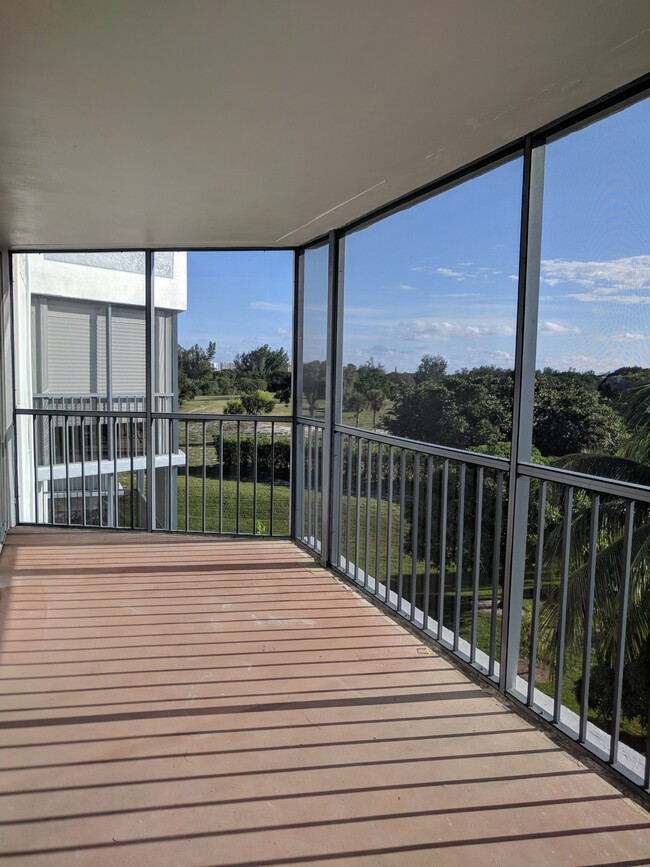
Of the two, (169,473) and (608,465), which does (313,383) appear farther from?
(608,465)

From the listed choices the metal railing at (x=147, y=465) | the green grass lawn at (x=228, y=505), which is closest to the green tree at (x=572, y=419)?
the metal railing at (x=147, y=465)

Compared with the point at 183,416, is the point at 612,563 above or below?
below

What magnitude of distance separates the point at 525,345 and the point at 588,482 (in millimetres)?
606

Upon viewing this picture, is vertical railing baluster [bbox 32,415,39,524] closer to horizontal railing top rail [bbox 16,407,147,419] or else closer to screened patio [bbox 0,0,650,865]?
horizontal railing top rail [bbox 16,407,147,419]

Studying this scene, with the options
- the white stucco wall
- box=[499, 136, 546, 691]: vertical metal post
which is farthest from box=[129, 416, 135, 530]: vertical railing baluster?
box=[499, 136, 546, 691]: vertical metal post

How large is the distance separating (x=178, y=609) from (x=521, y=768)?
1963 millimetres

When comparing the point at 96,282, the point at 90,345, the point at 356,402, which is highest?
the point at 96,282

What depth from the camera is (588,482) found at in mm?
2045

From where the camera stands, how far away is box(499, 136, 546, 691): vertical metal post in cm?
235

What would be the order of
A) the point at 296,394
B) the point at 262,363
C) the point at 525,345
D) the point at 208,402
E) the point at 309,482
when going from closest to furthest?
the point at 525,345
the point at 309,482
the point at 296,394
the point at 208,402
the point at 262,363

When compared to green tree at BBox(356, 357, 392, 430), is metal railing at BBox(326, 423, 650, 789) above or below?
below

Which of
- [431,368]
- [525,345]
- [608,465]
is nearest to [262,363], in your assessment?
[431,368]

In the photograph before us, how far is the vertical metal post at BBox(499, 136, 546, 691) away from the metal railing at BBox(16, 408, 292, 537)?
2.63m

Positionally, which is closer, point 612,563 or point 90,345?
point 612,563
